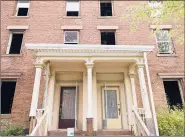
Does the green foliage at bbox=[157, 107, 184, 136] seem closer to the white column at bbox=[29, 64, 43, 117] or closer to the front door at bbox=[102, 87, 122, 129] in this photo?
the front door at bbox=[102, 87, 122, 129]

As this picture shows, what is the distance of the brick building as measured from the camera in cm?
876

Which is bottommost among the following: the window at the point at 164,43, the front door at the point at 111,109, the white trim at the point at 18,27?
the front door at the point at 111,109

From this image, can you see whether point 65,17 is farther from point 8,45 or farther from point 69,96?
point 69,96

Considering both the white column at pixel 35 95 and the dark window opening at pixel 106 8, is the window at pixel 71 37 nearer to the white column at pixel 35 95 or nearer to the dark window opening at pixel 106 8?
the dark window opening at pixel 106 8

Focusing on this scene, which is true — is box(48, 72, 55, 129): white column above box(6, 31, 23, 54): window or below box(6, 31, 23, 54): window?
below

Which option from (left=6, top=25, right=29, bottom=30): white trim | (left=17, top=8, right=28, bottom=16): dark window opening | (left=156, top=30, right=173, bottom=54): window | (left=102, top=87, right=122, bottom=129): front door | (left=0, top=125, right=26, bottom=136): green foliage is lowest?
(left=0, top=125, right=26, bottom=136): green foliage

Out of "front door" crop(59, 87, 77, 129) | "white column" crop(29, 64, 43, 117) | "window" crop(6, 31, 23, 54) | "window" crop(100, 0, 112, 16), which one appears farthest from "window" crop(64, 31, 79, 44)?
"white column" crop(29, 64, 43, 117)

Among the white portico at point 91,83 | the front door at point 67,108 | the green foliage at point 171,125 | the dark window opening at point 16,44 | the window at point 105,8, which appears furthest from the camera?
the window at point 105,8

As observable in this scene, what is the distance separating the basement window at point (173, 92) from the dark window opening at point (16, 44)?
9.15 meters

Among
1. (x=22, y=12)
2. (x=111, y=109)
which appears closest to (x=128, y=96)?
(x=111, y=109)

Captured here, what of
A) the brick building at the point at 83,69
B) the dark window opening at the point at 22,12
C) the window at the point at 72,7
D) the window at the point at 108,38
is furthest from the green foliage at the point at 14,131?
the window at the point at 72,7

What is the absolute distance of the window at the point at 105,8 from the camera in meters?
13.9

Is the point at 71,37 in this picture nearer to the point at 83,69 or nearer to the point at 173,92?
the point at 83,69

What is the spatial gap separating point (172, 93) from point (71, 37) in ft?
22.8
